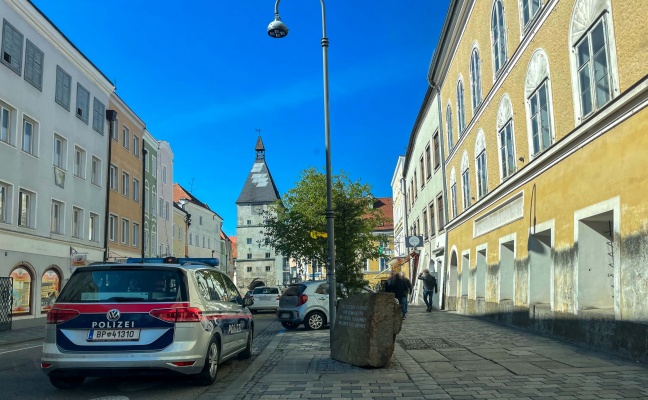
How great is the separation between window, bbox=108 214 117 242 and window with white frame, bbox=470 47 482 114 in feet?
74.0

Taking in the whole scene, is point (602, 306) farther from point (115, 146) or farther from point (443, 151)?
point (115, 146)

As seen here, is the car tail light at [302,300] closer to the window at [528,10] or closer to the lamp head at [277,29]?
the lamp head at [277,29]

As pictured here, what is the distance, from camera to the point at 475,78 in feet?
68.7

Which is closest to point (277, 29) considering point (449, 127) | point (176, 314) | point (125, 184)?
point (176, 314)

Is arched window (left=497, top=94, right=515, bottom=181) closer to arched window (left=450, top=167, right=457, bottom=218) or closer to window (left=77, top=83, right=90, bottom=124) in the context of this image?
arched window (left=450, top=167, right=457, bottom=218)

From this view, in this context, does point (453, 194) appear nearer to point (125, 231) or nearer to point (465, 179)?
point (465, 179)

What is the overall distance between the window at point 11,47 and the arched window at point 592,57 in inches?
800

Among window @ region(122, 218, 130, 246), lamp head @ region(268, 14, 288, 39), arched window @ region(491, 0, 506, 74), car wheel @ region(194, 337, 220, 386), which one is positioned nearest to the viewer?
car wheel @ region(194, 337, 220, 386)

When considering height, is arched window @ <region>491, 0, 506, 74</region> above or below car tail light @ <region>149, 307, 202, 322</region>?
above

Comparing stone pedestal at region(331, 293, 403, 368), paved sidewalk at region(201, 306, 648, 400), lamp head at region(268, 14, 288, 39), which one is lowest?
paved sidewalk at region(201, 306, 648, 400)

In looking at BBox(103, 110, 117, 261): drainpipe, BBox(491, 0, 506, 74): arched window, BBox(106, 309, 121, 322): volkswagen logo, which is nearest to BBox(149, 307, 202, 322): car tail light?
BBox(106, 309, 121, 322): volkswagen logo

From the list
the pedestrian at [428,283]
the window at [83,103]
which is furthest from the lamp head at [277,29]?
the window at [83,103]

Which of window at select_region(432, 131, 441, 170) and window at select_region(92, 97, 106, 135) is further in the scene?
window at select_region(92, 97, 106, 135)

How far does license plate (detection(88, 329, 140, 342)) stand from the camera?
23.5ft
